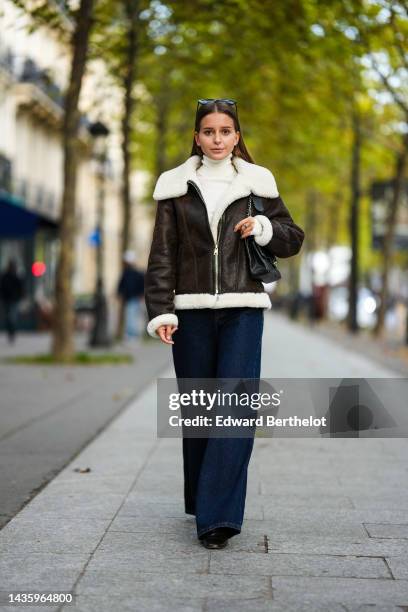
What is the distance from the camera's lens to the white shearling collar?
17.0 feet

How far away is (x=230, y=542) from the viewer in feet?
17.0

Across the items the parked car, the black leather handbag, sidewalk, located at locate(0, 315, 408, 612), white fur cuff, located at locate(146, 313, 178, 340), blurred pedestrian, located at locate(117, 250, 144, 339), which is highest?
the black leather handbag

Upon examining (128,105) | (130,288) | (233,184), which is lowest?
(130,288)

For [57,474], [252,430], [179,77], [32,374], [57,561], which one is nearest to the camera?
[57,561]

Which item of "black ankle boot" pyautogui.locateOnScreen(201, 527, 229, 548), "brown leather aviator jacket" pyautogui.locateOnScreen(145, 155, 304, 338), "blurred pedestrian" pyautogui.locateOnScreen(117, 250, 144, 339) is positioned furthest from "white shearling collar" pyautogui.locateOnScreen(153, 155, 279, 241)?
"blurred pedestrian" pyautogui.locateOnScreen(117, 250, 144, 339)

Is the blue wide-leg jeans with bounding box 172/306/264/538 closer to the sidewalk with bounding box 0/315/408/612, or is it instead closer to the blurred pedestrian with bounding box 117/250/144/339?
the sidewalk with bounding box 0/315/408/612

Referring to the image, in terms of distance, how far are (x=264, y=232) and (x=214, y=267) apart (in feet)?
0.89

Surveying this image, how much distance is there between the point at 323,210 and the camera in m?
61.9

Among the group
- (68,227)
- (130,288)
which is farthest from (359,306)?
(68,227)

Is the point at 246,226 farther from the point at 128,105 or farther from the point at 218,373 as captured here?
the point at 128,105

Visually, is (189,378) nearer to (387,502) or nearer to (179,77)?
(387,502)

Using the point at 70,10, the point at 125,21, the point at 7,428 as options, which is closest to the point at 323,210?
the point at 125,21

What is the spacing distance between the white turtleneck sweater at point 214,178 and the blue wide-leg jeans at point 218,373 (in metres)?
0.49

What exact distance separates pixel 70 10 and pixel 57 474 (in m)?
10.6
